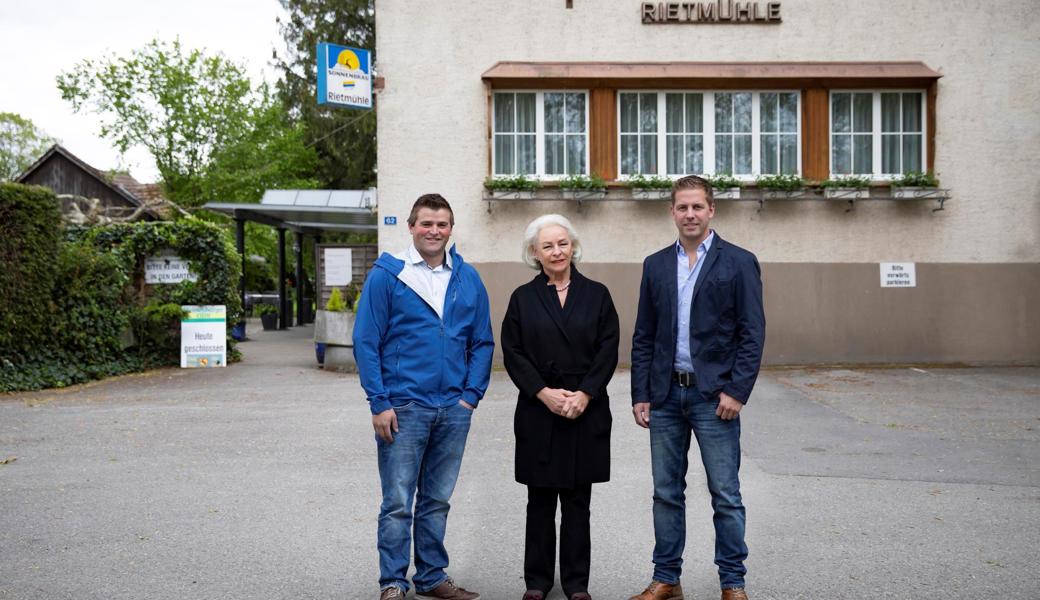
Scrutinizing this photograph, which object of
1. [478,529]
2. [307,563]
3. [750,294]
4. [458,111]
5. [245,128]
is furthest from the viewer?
Answer: [245,128]

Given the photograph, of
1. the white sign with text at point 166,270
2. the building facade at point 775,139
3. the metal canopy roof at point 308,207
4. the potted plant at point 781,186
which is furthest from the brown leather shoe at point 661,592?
the metal canopy roof at point 308,207

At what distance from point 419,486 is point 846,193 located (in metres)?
11.8

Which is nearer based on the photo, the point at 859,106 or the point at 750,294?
the point at 750,294

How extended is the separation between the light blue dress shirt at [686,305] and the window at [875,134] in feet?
38.0

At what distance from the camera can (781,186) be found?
14.4m

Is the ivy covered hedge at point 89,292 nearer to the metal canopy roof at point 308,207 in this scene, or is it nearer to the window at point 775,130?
the metal canopy roof at point 308,207

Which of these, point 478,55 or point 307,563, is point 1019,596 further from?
point 478,55

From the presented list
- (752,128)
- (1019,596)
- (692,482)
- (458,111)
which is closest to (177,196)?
(458,111)

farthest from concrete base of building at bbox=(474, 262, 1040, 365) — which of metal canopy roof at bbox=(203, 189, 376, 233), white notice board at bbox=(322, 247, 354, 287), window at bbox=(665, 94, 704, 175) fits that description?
metal canopy roof at bbox=(203, 189, 376, 233)

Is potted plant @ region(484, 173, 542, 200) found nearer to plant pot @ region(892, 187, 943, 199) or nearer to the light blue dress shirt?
plant pot @ region(892, 187, 943, 199)

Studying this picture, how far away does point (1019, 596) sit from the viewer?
167 inches

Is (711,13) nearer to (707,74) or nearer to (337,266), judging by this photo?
(707,74)

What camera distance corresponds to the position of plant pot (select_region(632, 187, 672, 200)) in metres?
14.3

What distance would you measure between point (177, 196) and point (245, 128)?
4.16 metres
